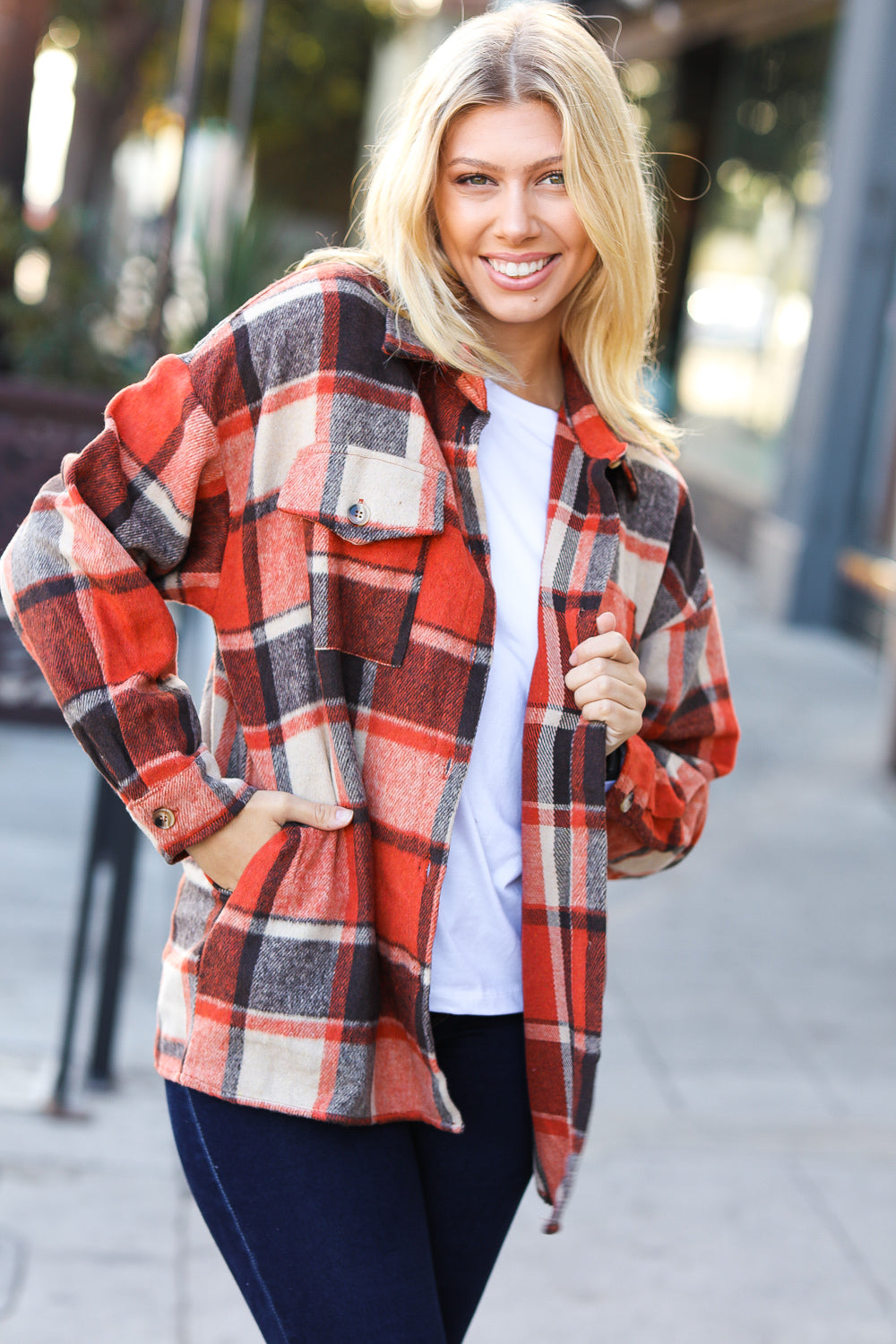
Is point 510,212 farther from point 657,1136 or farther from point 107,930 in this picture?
point 657,1136

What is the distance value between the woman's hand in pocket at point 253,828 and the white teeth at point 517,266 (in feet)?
2.30

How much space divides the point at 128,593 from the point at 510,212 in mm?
650

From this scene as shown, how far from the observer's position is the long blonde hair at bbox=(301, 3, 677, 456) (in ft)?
6.17

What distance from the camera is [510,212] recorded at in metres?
1.91

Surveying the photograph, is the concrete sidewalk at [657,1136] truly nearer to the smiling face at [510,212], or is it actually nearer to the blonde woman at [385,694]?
the blonde woman at [385,694]

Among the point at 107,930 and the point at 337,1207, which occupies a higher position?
the point at 337,1207

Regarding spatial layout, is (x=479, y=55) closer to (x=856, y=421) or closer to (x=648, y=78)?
(x=856, y=421)

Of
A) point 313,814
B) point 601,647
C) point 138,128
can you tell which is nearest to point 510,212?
point 601,647

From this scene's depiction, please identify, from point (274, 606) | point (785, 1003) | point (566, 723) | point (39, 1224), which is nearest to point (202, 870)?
point (274, 606)

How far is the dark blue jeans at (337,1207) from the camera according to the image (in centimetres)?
173

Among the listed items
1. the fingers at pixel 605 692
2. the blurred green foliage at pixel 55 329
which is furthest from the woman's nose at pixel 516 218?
the blurred green foliage at pixel 55 329

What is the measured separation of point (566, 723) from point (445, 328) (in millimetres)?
493

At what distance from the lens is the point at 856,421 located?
1022 cm

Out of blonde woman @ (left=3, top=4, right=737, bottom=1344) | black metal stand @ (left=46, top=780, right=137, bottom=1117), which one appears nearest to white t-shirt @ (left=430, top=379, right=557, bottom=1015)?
blonde woman @ (left=3, top=4, right=737, bottom=1344)
